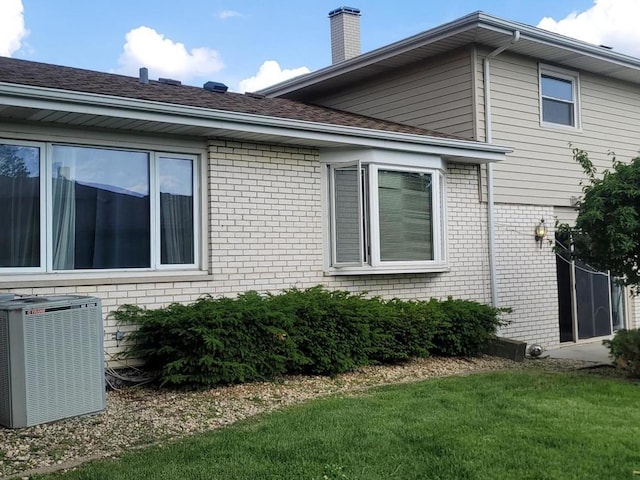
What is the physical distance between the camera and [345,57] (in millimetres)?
14414

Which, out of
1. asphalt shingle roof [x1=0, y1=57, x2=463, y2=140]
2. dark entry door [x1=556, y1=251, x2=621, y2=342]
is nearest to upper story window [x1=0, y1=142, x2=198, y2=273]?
asphalt shingle roof [x1=0, y1=57, x2=463, y2=140]

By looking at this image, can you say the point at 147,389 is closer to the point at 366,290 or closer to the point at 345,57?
the point at 366,290

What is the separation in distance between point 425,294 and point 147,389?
460 centimetres

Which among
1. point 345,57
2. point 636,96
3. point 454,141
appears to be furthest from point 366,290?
point 636,96

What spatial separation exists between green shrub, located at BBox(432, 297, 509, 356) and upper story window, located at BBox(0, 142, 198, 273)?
11.4ft

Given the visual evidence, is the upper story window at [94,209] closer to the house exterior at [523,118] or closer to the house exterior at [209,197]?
the house exterior at [209,197]

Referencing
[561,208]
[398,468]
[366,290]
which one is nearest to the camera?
[398,468]

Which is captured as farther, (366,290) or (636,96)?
(636,96)

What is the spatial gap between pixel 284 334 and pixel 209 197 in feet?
6.61

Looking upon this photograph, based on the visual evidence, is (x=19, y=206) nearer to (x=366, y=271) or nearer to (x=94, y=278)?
(x=94, y=278)

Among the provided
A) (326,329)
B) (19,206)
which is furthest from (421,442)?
(19,206)

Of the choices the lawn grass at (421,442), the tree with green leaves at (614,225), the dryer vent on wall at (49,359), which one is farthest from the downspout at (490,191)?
the dryer vent on wall at (49,359)

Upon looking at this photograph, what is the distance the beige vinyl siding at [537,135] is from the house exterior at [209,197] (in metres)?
1.01

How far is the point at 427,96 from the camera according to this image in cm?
1184
